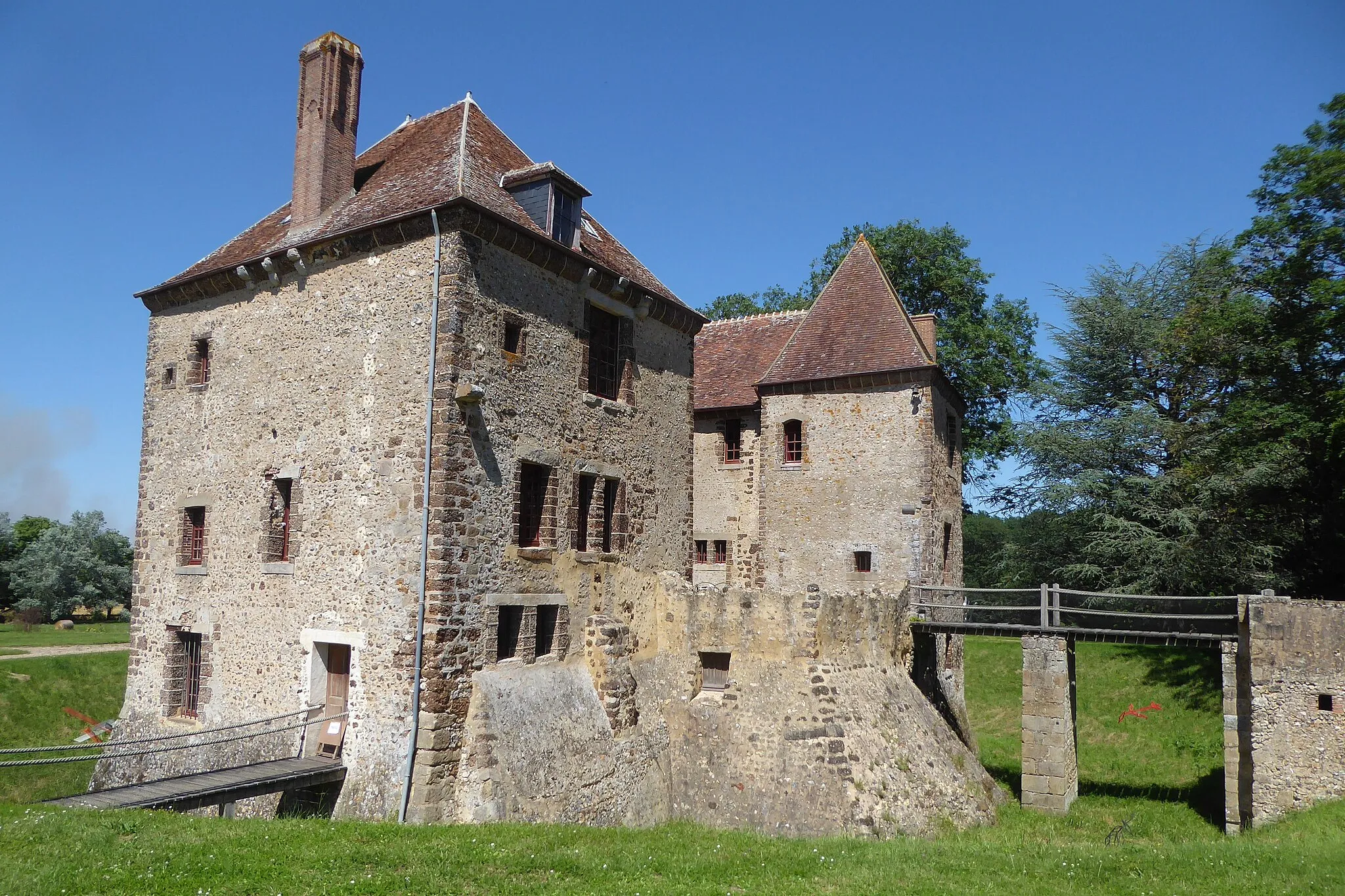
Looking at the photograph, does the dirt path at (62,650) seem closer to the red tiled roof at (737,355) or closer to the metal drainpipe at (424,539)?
the metal drainpipe at (424,539)

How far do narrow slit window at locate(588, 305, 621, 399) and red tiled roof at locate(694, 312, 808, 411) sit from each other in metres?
6.46

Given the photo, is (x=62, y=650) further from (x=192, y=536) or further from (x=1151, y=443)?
(x=1151, y=443)

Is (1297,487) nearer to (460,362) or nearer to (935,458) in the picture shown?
(935,458)

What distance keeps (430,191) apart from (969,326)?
20316 millimetres

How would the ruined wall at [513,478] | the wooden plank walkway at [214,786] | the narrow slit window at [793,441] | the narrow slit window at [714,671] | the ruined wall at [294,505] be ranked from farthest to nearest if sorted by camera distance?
the narrow slit window at [793,441] < the narrow slit window at [714,671] < the ruined wall at [294,505] < the ruined wall at [513,478] < the wooden plank walkway at [214,786]

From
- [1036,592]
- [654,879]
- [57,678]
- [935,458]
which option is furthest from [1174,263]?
[57,678]

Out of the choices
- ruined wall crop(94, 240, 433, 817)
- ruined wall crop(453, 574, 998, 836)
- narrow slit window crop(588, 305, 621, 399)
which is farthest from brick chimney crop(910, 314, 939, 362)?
ruined wall crop(94, 240, 433, 817)

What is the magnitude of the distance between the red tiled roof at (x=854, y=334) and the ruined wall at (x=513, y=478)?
5239mm

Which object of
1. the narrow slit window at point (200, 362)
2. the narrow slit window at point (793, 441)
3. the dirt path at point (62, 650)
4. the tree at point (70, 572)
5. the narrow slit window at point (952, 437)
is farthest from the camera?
the tree at point (70, 572)

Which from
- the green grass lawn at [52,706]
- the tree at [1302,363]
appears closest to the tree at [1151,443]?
the tree at [1302,363]

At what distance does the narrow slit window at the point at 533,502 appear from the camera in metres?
12.7

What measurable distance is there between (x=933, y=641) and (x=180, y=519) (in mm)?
14004

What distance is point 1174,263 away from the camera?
27.6 metres

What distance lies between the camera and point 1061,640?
1516cm
